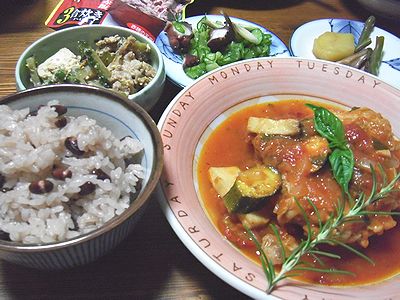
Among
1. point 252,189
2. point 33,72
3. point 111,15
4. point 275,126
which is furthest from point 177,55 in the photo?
point 252,189

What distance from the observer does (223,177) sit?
195 centimetres

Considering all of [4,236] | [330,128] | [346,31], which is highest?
[330,128]

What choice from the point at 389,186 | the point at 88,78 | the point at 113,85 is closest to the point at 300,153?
the point at 389,186

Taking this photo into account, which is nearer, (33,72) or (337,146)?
(337,146)

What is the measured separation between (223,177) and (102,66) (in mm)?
966

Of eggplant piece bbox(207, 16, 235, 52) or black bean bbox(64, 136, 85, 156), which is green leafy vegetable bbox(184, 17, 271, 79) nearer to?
eggplant piece bbox(207, 16, 235, 52)

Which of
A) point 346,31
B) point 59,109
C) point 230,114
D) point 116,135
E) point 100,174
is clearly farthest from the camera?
point 346,31

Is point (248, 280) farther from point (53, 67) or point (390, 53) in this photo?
point (390, 53)

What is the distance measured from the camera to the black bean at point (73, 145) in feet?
5.48

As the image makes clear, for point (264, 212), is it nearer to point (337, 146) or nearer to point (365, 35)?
point (337, 146)

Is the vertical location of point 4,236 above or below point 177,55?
above

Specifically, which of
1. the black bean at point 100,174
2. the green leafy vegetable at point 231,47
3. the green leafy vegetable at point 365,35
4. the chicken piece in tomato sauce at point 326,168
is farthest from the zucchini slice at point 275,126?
the green leafy vegetable at point 365,35

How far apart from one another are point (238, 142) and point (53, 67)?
1094 mm

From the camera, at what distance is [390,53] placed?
3197mm
